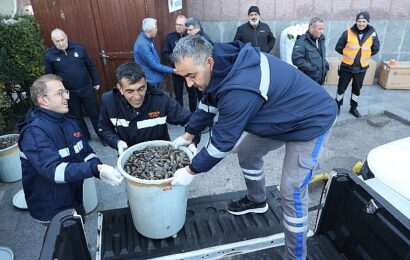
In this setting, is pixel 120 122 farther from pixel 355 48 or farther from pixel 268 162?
pixel 355 48

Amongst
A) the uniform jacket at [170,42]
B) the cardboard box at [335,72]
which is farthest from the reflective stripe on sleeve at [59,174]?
the cardboard box at [335,72]

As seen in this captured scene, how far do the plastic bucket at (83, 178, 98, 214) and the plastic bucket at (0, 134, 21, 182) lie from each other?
4.84 ft

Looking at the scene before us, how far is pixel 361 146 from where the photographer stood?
17.8ft

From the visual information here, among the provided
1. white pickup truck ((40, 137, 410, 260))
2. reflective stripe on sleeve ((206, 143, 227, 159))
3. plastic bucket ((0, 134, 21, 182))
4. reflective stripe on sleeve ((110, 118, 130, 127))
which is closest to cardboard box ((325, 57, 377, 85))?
white pickup truck ((40, 137, 410, 260))

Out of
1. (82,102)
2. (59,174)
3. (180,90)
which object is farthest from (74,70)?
(59,174)

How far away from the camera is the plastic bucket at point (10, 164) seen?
4336 mm

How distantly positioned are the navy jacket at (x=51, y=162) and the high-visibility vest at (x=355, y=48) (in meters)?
5.34

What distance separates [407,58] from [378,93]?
162 cm

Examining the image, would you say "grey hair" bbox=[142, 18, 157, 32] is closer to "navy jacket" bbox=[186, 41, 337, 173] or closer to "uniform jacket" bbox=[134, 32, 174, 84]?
"uniform jacket" bbox=[134, 32, 174, 84]

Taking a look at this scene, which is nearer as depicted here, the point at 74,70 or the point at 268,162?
the point at 268,162

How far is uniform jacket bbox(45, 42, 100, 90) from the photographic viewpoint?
5.10m

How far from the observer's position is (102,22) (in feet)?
19.7

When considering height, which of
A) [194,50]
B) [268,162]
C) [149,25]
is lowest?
[268,162]

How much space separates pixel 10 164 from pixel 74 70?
1.76 meters
